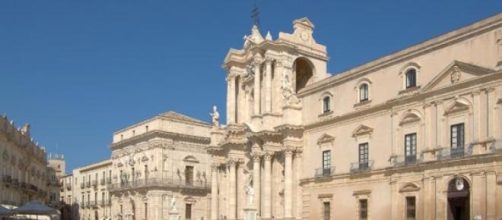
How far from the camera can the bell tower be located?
3588 centimetres

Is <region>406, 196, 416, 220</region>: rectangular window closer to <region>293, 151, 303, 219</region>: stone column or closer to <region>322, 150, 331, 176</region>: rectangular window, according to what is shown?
<region>322, 150, 331, 176</region>: rectangular window

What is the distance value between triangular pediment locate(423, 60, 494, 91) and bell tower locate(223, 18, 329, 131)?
972 cm

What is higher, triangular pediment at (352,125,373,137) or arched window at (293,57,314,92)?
arched window at (293,57,314,92)

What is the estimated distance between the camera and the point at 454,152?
2517 centimetres

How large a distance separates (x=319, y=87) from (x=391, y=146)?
6384 mm

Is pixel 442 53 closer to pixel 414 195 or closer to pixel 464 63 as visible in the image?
pixel 464 63

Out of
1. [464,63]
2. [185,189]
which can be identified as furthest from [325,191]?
[185,189]

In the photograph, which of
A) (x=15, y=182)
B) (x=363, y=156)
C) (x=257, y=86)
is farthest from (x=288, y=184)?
(x=15, y=182)

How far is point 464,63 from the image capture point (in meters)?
25.0

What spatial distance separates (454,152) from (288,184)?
1093cm

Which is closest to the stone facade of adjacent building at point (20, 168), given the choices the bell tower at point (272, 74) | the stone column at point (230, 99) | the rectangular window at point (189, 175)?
the rectangular window at point (189, 175)

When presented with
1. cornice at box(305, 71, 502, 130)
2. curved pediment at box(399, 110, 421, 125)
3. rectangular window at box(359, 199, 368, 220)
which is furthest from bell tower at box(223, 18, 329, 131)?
curved pediment at box(399, 110, 421, 125)

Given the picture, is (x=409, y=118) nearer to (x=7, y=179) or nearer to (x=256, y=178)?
(x=256, y=178)

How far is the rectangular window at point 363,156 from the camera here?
30.1 metres
